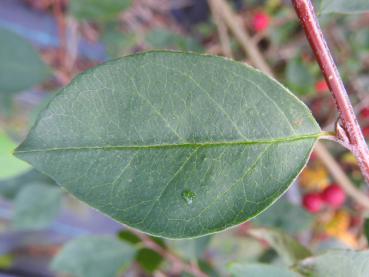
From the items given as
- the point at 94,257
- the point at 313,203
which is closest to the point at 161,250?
the point at 94,257

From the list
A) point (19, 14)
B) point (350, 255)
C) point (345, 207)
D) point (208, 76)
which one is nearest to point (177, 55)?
point (208, 76)

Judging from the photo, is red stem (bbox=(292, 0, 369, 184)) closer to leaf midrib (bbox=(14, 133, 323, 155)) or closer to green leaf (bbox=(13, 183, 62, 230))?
leaf midrib (bbox=(14, 133, 323, 155))

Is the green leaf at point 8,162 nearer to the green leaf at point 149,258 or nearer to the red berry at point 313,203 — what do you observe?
the green leaf at point 149,258

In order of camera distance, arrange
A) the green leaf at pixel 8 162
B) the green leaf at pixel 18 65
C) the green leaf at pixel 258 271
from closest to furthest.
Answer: the green leaf at pixel 258 271
the green leaf at pixel 8 162
the green leaf at pixel 18 65

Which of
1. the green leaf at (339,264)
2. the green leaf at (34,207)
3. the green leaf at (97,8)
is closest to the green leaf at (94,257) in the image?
the green leaf at (34,207)

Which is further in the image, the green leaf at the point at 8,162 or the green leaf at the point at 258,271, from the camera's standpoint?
the green leaf at the point at 8,162

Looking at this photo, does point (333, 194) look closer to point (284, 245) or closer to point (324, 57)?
point (284, 245)

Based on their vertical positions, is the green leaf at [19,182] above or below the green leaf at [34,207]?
above
